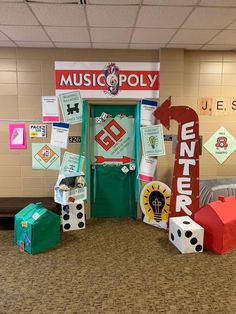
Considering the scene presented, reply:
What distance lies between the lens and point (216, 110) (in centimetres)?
439

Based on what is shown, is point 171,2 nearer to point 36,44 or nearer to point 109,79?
point 109,79

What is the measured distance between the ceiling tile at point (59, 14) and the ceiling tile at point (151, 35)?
75 centimetres

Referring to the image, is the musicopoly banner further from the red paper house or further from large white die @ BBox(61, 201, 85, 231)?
the red paper house

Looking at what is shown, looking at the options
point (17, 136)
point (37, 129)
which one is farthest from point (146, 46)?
point (17, 136)

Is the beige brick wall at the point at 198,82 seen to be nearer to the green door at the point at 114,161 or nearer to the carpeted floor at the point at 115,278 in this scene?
the green door at the point at 114,161

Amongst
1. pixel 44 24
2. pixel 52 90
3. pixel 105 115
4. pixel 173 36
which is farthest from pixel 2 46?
pixel 173 36

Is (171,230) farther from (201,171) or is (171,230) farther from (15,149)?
(15,149)

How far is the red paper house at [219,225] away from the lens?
128 inches

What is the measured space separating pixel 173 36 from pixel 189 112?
1043 mm

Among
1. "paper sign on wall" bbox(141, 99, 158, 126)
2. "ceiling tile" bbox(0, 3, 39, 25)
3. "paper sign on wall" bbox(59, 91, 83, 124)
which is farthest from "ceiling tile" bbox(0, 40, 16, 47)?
"paper sign on wall" bbox(141, 99, 158, 126)

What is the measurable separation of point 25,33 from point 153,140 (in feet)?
7.85

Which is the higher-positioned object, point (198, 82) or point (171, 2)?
point (171, 2)

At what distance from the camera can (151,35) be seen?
3.54 meters

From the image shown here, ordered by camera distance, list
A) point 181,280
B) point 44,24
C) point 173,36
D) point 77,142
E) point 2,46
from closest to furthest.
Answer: point 181,280 < point 44,24 < point 173,36 < point 2,46 < point 77,142
